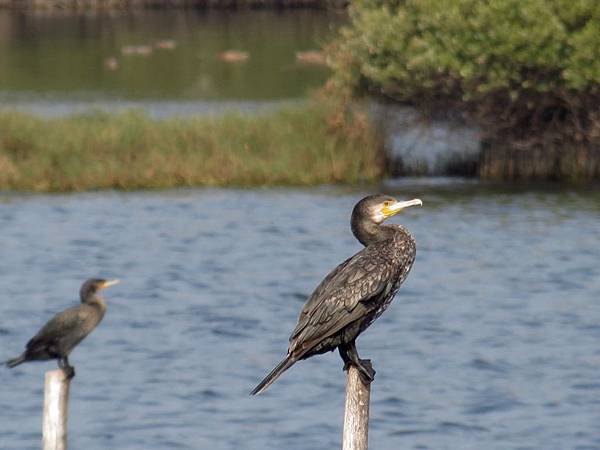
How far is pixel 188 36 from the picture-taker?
89.9 m

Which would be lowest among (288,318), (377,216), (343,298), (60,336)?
(288,318)

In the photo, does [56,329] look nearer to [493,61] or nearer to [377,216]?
[377,216]

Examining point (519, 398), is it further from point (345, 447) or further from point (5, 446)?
point (345, 447)

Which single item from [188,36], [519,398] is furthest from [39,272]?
[188,36]

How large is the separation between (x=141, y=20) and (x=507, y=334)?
85.1 meters

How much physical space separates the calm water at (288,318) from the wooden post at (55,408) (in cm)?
728

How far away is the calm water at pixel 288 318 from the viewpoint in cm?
2016

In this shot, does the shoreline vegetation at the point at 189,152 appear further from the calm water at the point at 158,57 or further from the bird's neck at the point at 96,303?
the bird's neck at the point at 96,303

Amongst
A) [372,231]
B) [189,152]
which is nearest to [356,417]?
[372,231]

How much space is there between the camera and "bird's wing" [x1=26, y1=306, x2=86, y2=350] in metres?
12.8

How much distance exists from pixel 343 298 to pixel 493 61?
22.6 meters

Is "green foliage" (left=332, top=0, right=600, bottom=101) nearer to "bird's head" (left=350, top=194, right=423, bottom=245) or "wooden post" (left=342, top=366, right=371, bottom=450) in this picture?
"bird's head" (left=350, top=194, right=423, bottom=245)

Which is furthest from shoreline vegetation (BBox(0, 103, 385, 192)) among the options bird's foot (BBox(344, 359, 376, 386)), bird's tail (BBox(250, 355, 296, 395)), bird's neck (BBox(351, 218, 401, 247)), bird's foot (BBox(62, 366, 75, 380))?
bird's tail (BBox(250, 355, 296, 395))

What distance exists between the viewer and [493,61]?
110 ft
